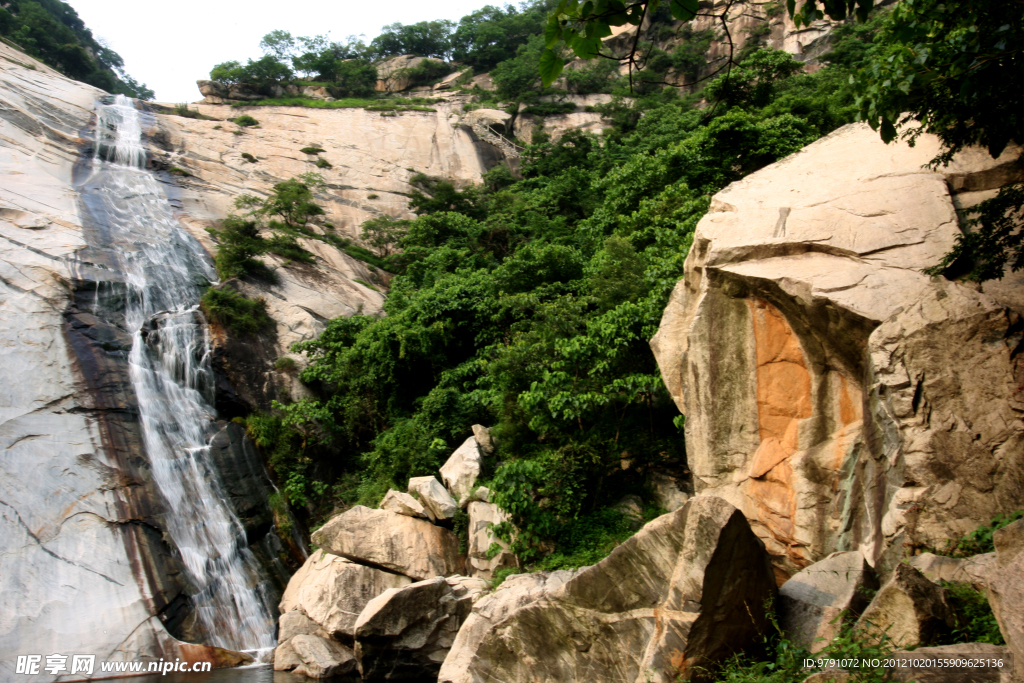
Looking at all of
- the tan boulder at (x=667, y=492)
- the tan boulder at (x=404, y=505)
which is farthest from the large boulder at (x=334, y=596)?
the tan boulder at (x=667, y=492)

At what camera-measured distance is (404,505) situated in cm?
1097

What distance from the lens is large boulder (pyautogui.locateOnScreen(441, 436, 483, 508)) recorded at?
36.0ft

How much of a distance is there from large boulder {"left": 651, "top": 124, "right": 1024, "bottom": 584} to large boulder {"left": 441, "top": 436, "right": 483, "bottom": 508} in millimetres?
4136

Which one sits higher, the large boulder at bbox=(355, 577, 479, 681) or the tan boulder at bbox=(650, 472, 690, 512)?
the tan boulder at bbox=(650, 472, 690, 512)

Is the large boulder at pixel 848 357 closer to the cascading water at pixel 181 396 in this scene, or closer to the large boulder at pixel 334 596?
the large boulder at pixel 334 596

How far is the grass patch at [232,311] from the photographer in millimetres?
15641

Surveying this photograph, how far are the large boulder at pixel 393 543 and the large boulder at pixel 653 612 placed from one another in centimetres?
373

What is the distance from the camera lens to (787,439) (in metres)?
7.43

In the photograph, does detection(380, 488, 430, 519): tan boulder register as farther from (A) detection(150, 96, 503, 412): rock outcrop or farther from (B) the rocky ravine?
(A) detection(150, 96, 503, 412): rock outcrop

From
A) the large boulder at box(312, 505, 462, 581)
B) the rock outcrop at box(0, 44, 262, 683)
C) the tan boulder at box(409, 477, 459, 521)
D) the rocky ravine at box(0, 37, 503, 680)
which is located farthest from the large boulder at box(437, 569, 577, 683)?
the rocky ravine at box(0, 37, 503, 680)

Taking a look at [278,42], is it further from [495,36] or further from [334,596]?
[334,596]

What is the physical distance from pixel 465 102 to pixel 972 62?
35.2 m

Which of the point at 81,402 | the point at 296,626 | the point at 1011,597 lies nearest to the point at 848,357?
the point at 1011,597

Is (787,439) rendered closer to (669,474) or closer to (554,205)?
(669,474)
